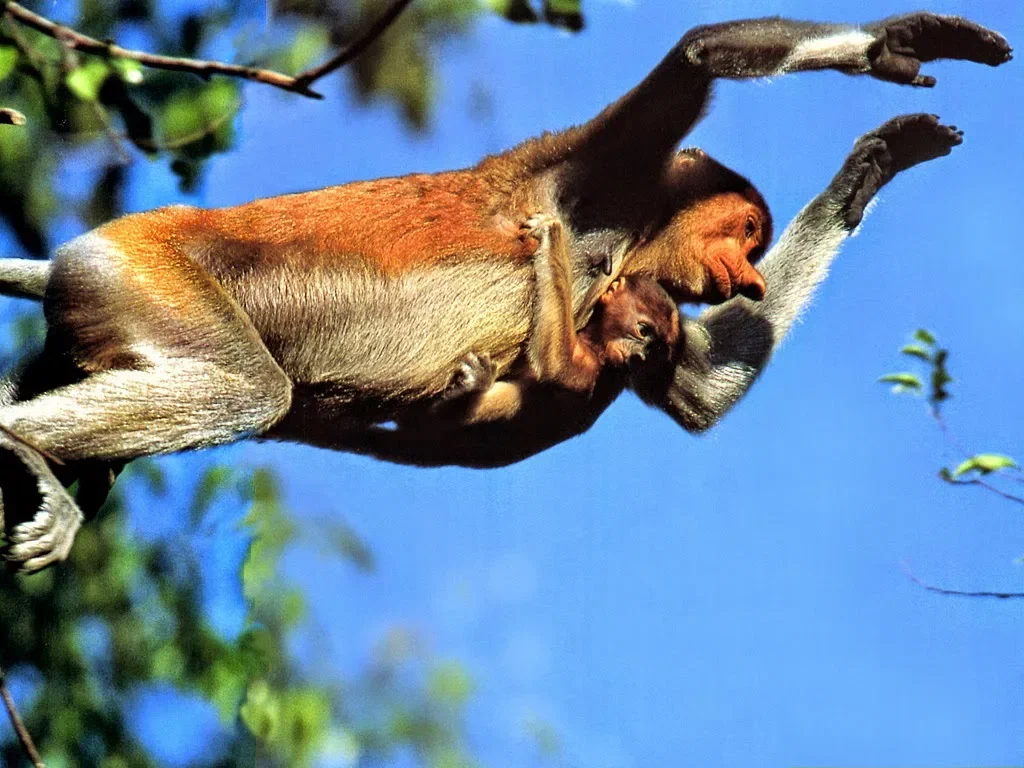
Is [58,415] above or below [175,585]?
above

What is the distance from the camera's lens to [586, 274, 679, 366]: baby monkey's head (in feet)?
18.2

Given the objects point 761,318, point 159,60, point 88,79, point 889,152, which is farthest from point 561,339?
point 159,60

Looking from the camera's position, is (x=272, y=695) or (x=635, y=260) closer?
(x=635, y=260)

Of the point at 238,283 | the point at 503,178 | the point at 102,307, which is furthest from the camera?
the point at 503,178

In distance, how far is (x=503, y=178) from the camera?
5613mm

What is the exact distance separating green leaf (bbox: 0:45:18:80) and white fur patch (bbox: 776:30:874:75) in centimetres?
283

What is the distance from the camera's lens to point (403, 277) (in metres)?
5.35

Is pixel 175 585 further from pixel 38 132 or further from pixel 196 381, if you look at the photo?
pixel 196 381

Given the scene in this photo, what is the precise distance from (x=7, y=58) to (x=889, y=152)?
11.8 feet

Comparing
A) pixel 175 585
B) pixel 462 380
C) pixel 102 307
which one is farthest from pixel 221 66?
pixel 175 585

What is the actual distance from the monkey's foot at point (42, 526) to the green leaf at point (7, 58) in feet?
4.03

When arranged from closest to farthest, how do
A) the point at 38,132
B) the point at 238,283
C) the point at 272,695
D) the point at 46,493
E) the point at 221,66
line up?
the point at 221,66 → the point at 46,493 → the point at 238,283 → the point at 272,695 → the point at 38,132

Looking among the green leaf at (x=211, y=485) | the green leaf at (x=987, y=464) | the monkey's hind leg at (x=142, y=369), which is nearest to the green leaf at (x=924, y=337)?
the green leaf at (x=987, y=464)

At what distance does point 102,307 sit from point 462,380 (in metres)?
1.45
